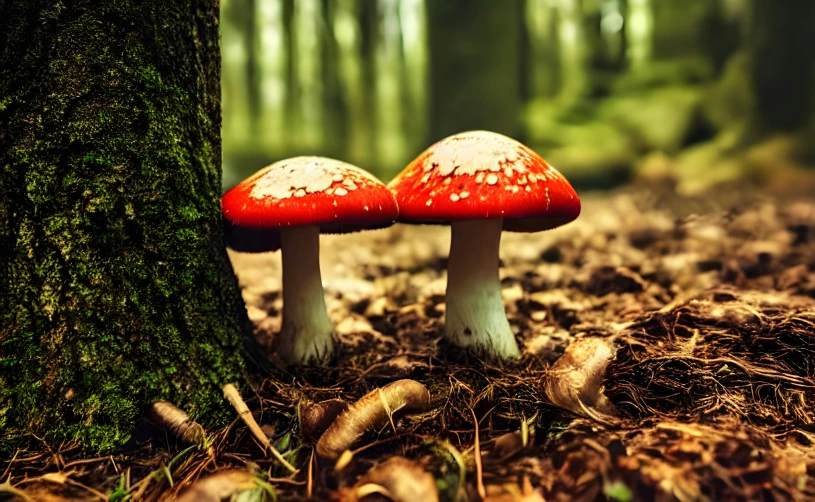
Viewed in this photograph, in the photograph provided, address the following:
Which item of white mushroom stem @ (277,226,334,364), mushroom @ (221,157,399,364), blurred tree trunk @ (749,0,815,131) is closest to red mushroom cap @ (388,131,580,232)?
mushroom @ (221,157,399,364)

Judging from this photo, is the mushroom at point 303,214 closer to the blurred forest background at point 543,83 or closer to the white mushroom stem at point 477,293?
the white mushroom stem at point 477,293

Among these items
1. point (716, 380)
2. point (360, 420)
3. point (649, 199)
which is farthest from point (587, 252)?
point (360, 420)

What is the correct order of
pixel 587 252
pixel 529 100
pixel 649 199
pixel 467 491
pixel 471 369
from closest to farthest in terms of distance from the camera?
pixel 467 491, pixel 471 369, pixel 587 252, pixel 649 199, pixel 529 100

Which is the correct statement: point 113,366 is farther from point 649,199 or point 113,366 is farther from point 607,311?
point 649,199

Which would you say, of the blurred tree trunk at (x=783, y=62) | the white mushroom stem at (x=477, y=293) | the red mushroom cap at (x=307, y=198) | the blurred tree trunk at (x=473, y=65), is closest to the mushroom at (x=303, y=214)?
the red mushroom cap at (x=307, y=198)

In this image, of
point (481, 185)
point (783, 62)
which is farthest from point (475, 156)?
point (783, 62)
